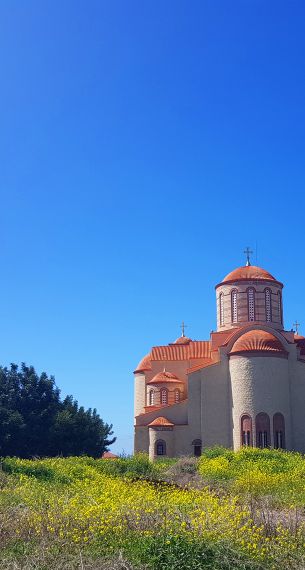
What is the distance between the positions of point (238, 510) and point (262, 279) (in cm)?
2453

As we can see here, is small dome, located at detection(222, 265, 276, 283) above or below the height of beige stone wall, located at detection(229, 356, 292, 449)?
above

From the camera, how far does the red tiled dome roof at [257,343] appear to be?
2978cm

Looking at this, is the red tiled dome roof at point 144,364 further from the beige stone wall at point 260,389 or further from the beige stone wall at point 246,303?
the beige stone wall at point 260,389

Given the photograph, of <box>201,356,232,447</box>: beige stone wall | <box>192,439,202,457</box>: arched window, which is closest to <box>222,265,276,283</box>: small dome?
<box>201,356,232,447</box>: beige stone wall

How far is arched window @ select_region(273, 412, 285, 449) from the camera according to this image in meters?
29.1

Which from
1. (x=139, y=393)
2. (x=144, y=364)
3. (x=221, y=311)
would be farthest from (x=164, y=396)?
(x=221, y=311)

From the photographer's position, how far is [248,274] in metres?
34.0

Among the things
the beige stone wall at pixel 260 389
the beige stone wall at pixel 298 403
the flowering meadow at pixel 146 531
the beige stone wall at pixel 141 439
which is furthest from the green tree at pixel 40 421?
the flowering meadow at pixel 146 531

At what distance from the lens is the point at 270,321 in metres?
33.3

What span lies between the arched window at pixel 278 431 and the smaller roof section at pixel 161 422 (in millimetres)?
5652

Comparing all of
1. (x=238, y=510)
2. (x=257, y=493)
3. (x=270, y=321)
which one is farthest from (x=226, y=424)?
(x=238, y=510)

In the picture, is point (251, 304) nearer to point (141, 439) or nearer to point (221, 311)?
point (221, 311)

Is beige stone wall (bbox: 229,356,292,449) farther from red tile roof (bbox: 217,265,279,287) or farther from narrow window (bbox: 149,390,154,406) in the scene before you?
narrow window (bbox: 149,390,154,406)

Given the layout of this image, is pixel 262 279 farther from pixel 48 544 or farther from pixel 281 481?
pixel 48 544
